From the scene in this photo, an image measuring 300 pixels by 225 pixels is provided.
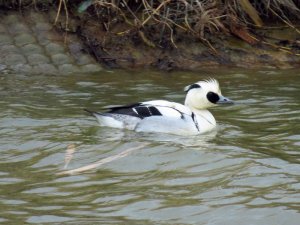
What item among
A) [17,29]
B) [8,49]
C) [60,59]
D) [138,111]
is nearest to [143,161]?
[138,111]

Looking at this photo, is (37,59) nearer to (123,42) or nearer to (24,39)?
(24,39)

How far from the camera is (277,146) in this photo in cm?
991

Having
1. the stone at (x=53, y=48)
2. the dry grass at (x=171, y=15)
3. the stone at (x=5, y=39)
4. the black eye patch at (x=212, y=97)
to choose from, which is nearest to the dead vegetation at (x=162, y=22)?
the dry grass at (x=171, y=15)

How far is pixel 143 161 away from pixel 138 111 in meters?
1.45

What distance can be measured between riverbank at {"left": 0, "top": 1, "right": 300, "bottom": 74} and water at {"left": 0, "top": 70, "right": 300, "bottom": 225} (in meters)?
1.09

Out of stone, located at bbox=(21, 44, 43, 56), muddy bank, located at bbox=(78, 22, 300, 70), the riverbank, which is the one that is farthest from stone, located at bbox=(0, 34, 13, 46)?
muddy bank, located at bbox=(78, 22, 300, 70)

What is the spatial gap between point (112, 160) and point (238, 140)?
1.65 meters

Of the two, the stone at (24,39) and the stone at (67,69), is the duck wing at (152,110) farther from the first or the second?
the stone at (24,39)

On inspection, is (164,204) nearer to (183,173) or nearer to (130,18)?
(183,173)

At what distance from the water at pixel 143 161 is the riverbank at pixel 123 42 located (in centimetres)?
109

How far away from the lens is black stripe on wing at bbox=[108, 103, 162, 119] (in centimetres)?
1054

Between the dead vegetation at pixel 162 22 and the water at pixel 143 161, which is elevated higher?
the dead vegetation at pixel 162 22

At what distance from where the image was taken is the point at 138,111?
1060 centimetres

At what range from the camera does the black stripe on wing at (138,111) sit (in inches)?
415
